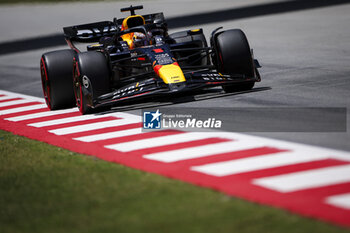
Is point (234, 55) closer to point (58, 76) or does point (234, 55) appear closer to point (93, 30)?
point (58, 76)

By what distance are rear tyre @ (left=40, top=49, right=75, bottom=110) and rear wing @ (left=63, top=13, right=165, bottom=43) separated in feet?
4.28

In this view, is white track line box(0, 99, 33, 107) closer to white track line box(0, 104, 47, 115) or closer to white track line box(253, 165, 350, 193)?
white track line box(0, 104, 47, 115)

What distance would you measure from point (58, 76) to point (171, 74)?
226cm

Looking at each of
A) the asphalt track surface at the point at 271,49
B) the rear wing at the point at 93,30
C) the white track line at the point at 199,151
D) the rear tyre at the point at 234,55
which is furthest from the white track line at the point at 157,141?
the rear wing at the point at 93,30

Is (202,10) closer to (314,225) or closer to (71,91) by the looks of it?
(71,91)

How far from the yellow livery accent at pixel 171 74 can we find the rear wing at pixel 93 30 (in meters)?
2.78

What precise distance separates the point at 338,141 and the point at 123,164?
2.39 meters

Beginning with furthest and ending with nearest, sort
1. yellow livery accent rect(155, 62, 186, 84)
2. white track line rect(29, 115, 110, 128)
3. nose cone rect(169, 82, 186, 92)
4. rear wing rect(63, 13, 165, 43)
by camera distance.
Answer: rear wing rect(63, 13, 165, 43) < white track line rect(29, 115, 110, 128) < yellow livery accent rect(155, 62, 186, 84) < nose cone rect(169, 82, 186, 92)

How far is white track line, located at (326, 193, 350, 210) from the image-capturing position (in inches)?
219

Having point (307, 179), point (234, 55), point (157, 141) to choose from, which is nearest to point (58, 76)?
point (234, 55)

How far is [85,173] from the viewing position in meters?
7.33

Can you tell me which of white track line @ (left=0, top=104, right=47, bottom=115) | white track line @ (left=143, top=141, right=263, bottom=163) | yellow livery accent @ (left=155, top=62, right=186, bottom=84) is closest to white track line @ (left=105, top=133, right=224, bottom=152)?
white track line @ (left=143, top=141, right=263, bottom=163)

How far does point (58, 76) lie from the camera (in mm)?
11633

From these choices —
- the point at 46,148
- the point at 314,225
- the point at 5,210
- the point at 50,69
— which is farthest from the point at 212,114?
the point at 314,225
